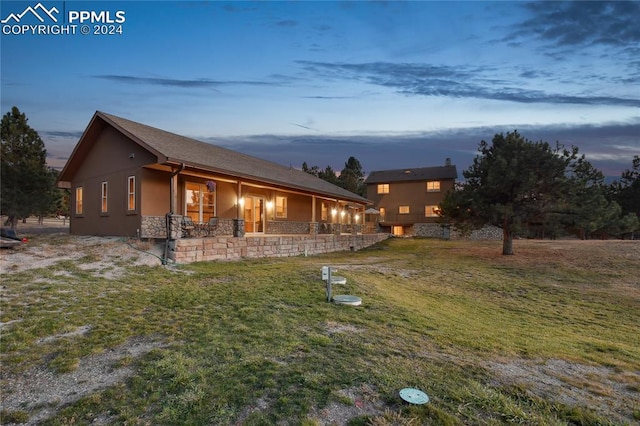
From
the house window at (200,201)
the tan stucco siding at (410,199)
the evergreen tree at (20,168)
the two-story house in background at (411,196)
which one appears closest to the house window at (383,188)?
the two-story house in background at (411,196)

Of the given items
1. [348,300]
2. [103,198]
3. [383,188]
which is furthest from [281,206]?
[383,188]

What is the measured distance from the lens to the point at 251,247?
13977 mm

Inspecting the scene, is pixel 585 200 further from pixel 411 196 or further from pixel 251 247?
pixel 411 196

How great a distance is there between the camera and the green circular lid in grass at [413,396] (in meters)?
3.00

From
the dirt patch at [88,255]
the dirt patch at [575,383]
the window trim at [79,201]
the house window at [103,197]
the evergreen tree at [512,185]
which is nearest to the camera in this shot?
the dirt patch at [575,383]

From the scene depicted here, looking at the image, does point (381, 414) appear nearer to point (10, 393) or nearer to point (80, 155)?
point (10, 393)

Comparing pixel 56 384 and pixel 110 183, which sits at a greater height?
pixel 110 183

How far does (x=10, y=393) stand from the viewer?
10.4 ft

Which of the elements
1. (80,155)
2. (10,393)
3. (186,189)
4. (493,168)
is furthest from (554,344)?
(80,155)

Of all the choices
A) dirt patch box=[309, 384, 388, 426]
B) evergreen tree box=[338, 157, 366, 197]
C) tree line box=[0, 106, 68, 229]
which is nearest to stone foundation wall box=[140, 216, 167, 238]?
tree line box=[0, 106, 68, 229]

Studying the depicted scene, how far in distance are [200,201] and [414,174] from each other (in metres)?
26.0

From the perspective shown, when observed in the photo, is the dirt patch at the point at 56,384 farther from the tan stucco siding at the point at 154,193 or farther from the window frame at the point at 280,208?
the window frame at the point at 280,208

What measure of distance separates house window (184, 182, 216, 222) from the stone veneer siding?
8.80 ft

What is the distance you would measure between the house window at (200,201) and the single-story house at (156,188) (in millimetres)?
43
